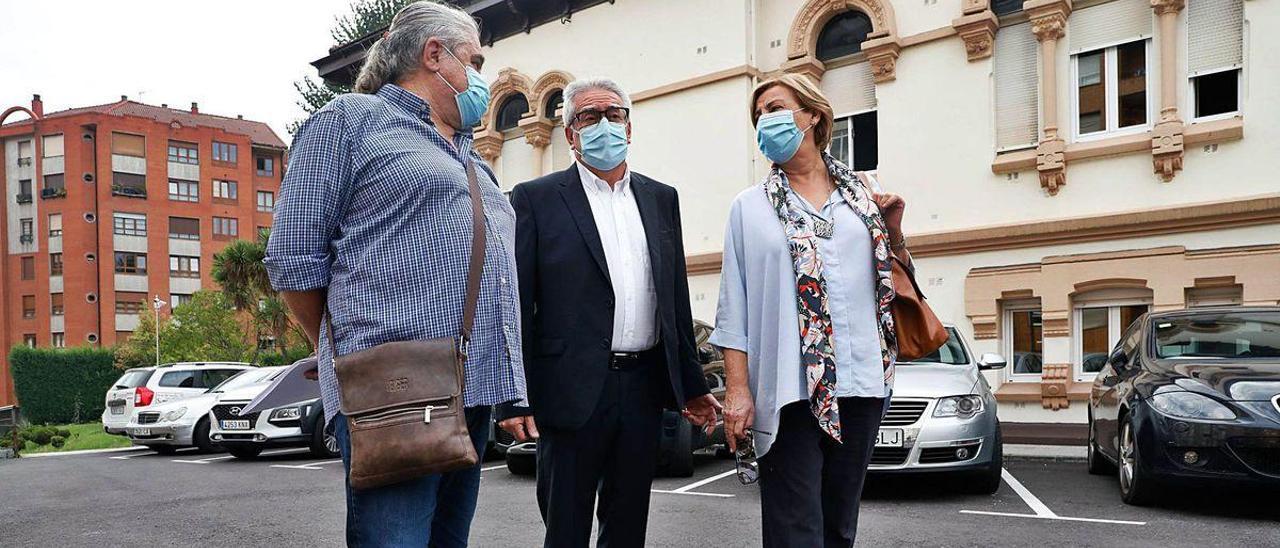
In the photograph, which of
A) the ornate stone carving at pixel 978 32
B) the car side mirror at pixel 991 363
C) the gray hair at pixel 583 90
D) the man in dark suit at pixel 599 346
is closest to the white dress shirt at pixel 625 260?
the man in dark suit at pixel 599 346

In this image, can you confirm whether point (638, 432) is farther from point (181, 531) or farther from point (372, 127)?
point (181, 531)

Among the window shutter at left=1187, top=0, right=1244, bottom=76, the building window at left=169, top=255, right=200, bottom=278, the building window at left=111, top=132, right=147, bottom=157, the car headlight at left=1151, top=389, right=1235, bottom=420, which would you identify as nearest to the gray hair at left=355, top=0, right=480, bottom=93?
the car headlight at left=1151, top=389, right=1235, bottom=420

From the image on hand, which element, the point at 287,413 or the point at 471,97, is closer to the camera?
the point at 471,97

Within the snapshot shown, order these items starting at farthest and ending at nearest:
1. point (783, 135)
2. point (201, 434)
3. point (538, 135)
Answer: point (538, 135)
point (201, 434)
point (783, 135)

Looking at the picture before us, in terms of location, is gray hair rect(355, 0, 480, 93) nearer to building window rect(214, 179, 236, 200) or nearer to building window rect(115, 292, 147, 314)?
building window rect(115, 292, 147, 314)

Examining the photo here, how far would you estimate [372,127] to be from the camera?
97.0 inches

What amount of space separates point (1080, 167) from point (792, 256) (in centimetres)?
1132

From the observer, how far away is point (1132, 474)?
7082 mm

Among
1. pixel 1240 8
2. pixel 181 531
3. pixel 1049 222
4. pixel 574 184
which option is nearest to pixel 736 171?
pixel 1049 222

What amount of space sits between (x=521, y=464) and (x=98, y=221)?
67.5 meters

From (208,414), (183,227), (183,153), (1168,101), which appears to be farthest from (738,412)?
(183,153)

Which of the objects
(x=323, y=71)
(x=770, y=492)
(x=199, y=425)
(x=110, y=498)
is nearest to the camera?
(x=770, y=492)

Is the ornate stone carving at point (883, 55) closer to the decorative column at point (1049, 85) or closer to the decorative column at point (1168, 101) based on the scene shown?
the decorative column at point (1049, 85)

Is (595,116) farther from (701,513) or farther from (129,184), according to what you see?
(129,184)
